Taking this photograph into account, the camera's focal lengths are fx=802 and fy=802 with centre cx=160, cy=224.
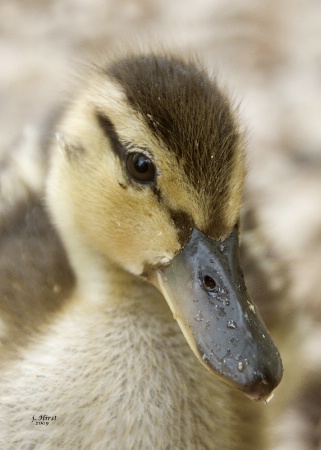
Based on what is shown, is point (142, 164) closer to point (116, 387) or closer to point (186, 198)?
point (186, 198)

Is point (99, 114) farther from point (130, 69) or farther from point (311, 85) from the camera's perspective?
point (311, 85)

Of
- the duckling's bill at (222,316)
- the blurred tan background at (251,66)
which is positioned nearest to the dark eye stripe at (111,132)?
the duckling's bill at (222,316)

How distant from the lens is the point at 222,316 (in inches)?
40.7

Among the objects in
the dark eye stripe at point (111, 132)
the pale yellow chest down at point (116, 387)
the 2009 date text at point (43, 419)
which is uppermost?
the dark eye stripe at point (111, 132)

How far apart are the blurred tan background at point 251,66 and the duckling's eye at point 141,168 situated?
2.14 ft

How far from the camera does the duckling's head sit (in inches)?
40.4

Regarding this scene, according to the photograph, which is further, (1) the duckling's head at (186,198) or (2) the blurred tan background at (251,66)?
(2) the blurred tan background at (251,66)

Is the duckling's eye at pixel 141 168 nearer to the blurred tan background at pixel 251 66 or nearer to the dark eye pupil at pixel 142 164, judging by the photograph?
the dark eye pupil at pixel 142 164

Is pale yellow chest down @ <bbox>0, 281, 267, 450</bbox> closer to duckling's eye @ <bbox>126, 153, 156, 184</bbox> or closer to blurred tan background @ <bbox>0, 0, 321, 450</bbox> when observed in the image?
duckling's eye @ <bbox>126, 153, 156, 184</bbox>

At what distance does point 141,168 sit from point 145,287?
238 millimetres

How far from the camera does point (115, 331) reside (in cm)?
123

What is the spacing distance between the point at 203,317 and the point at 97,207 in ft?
0.78

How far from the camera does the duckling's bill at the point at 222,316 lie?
1.01 m

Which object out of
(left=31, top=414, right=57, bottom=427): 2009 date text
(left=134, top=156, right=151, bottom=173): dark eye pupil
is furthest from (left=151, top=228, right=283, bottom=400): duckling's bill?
(left=31, top=414, right=57, bottom=427): 2009 date text
